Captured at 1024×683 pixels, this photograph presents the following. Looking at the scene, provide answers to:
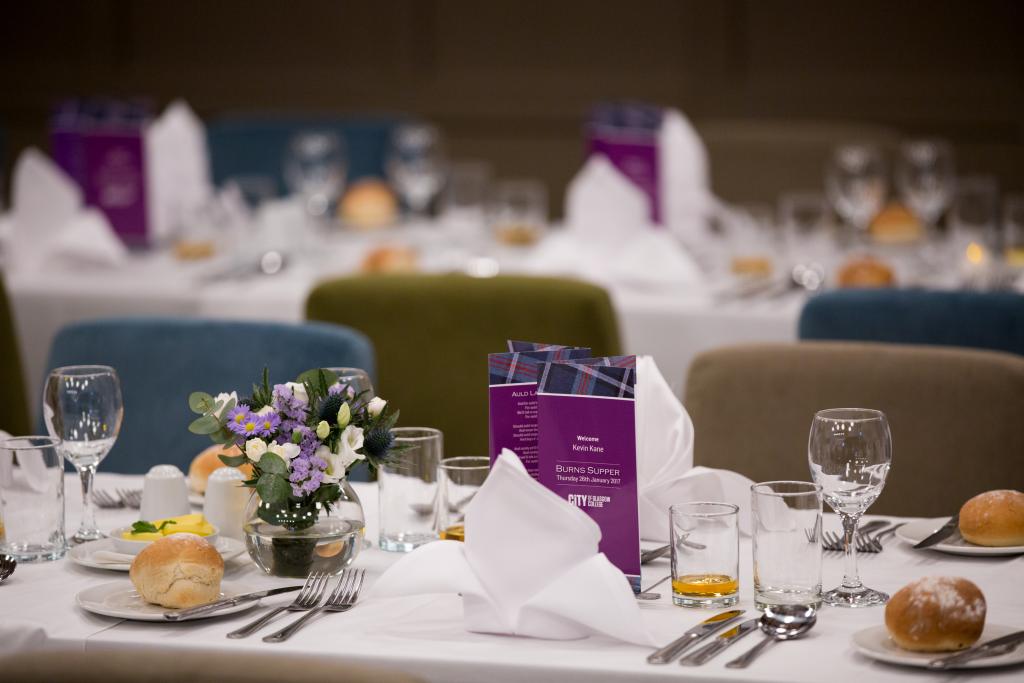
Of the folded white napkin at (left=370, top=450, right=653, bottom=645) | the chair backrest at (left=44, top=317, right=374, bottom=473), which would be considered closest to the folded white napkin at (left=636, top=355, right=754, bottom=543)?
the folded white napkin at (left=370, top=450, right=653, bottom=645)

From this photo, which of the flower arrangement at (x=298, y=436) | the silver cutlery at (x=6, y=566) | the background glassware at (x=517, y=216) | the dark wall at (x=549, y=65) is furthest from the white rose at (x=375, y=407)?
the dark wall at (x=549, y=65)

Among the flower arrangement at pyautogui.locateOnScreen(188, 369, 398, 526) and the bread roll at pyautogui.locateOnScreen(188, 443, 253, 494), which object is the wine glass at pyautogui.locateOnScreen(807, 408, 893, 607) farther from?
the bread roll at pyautogui.locateOnScreen(188, 443, 253, 494)

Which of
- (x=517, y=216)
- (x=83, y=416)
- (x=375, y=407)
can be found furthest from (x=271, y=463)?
(x=517, y=216)

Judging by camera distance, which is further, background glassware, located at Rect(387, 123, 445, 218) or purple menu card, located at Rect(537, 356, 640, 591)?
background glassware, located at Rect(387, 123, 445, 218)

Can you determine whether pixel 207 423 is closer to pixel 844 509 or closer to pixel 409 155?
pixel 844 509

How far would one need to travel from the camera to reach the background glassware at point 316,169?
421cm

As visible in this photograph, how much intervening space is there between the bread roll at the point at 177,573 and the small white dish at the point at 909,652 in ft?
2.18

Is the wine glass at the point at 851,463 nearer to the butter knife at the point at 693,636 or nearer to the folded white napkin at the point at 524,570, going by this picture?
the butter knife at the point at 693,636

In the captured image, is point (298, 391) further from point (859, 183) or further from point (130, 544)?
point (859, 183)

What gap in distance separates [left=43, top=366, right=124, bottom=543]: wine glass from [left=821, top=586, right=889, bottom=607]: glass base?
902 millimetres

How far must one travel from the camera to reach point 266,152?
5.33 m

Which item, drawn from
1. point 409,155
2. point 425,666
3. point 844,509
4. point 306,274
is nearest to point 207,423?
point 425,666

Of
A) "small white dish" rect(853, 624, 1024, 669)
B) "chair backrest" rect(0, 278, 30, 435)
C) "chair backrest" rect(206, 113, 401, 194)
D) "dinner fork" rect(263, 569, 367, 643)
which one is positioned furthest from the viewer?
"chair backrest" rect(206, 113, 401, 194)

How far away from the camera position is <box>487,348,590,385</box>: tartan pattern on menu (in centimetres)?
161
